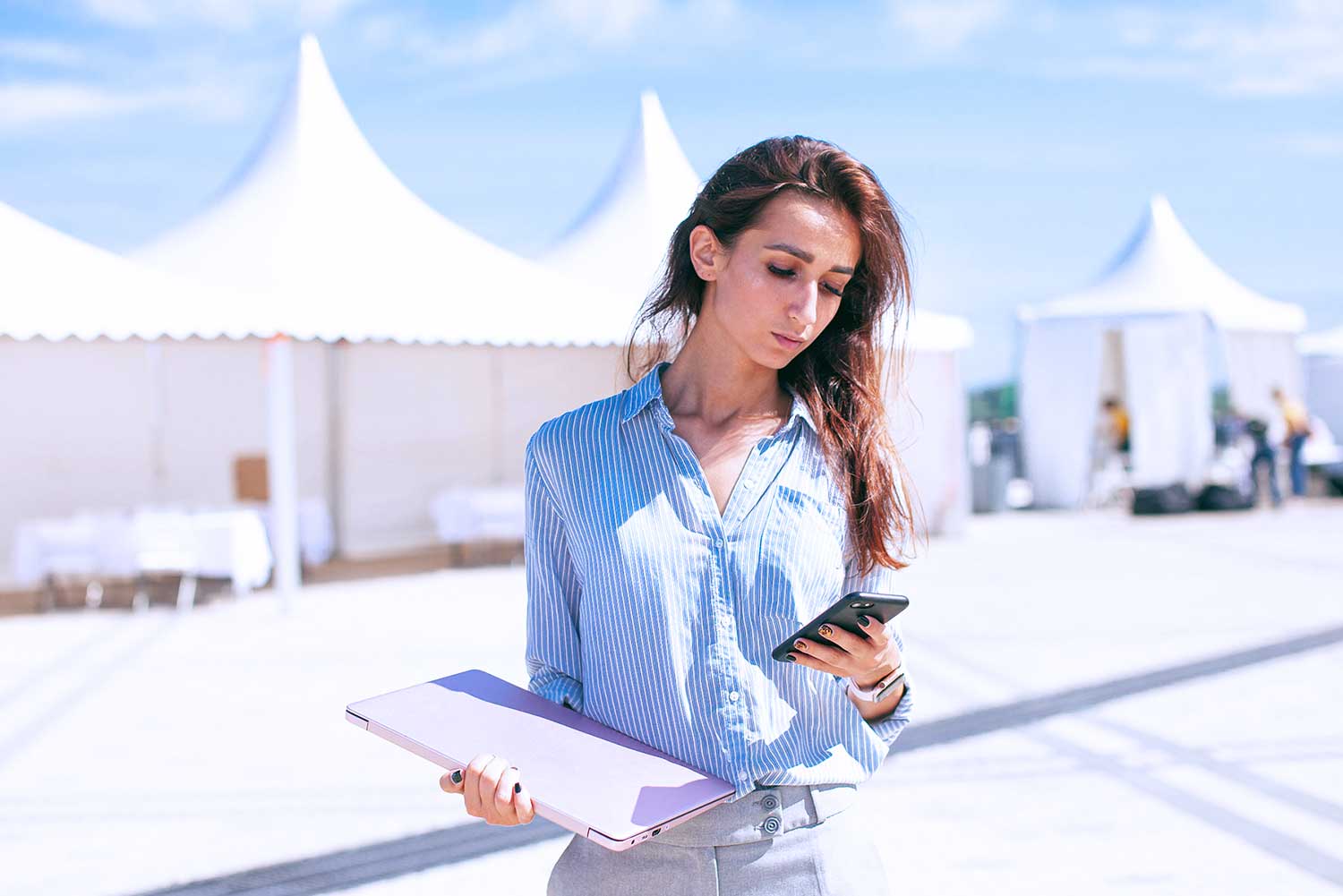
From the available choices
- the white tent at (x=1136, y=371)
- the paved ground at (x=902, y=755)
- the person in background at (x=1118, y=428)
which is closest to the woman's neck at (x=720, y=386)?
the paved ground at (x=902, y=755)

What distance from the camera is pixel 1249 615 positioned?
24.4 ft

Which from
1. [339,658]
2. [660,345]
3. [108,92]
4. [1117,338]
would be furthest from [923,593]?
[108,92]

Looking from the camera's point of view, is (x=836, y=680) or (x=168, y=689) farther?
(x=168, y=689)

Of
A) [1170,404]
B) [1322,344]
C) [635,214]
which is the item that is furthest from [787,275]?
[1322,344]

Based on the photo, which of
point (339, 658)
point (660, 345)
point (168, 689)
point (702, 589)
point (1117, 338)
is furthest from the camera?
point (1117, 338)

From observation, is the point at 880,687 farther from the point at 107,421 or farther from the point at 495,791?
the point at 107,421

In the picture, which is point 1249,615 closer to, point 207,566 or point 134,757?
point 134,757

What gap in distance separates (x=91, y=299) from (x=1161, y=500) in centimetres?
1134

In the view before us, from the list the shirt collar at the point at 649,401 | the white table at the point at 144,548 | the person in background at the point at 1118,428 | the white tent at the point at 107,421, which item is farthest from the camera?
the person in background at the point at 1118,428

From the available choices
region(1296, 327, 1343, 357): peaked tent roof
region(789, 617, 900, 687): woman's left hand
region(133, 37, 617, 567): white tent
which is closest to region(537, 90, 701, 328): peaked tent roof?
region(133, 37, 617, 567): white tent

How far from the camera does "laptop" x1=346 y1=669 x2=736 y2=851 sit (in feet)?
3.36

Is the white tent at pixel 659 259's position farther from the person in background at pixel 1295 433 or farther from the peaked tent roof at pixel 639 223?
the person in background at pixel 1295 433

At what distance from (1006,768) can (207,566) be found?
20.9 ft

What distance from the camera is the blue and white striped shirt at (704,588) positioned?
3.84ft
